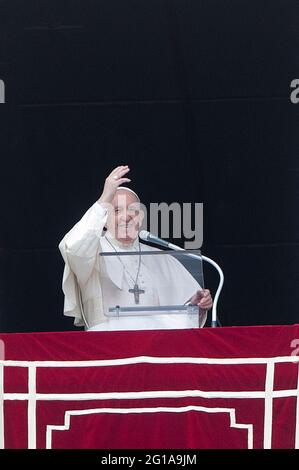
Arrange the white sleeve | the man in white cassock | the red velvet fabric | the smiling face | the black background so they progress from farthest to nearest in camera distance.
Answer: the black background, the smiling face, the white sleeve, the man in white cassock, the red velvet fabric

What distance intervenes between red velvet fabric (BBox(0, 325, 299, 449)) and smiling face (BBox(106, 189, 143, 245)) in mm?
862

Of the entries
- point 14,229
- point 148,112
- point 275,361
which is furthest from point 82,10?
point 275,361

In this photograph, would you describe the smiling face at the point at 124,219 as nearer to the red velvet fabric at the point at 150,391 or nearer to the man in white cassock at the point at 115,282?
the man in white cassock at the point at 115,282

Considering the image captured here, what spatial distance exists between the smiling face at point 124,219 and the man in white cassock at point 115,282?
18 mm

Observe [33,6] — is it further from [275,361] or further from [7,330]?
[275,361]

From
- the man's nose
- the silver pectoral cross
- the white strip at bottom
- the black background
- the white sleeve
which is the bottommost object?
the white strip at bottom

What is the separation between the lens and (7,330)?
6.55 m

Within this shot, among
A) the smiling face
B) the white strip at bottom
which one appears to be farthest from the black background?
the white strip at bottom

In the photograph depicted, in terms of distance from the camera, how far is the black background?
598cm

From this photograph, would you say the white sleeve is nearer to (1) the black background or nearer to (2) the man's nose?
(2) the man's nose

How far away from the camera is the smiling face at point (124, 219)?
4906 mm

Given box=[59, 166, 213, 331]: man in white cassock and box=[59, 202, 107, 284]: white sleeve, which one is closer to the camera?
box=[59, 166, 213, 331]: man in white cassock

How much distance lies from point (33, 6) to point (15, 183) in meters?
0.97

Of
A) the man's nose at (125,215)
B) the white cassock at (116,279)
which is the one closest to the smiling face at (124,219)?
the man's nose at (125,215)
